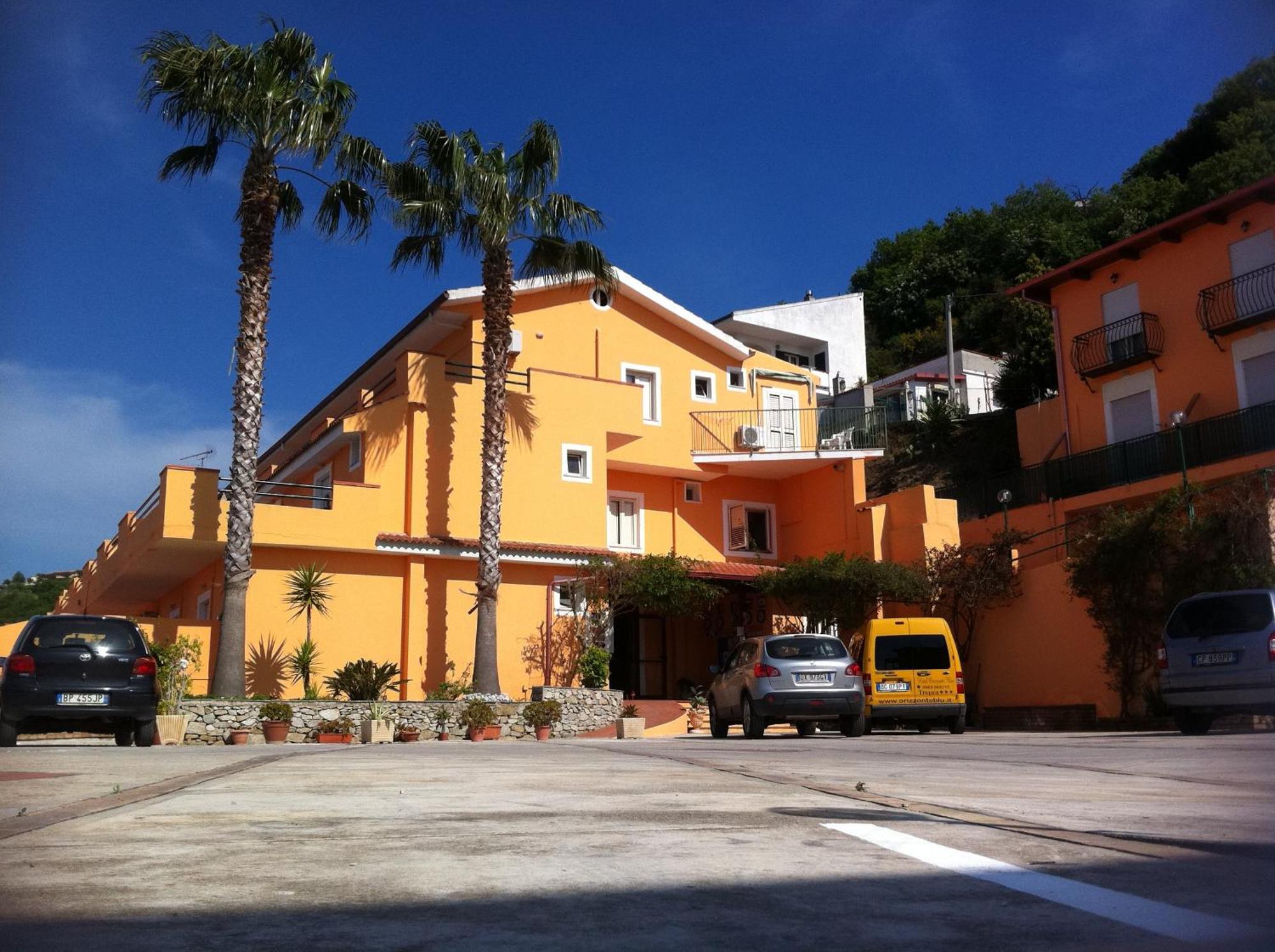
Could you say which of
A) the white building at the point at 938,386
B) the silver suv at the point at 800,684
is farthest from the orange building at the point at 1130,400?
the white building at the point at 938,386

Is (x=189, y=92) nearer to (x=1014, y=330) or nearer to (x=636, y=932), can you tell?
(x=636, y=932)

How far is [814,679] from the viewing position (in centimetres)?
1772

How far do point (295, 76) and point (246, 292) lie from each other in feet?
14.6

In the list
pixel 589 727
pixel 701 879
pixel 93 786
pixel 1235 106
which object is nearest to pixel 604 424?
pixel 589 727

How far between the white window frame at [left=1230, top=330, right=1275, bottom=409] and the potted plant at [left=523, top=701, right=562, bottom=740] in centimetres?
1620

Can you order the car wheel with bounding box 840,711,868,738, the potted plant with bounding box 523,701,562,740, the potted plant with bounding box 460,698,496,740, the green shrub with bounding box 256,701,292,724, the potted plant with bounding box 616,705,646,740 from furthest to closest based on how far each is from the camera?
the potted plant with bounding box 523,701,562,740, the potted plant with bounding box 616,705,646,740, the potted plant with bounding box 460,698,496,740, the green shrub with bounding box 256,701,292,724, the car wheel with bounding box 840,711,868,738

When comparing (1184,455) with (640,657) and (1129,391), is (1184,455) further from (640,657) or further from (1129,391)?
(640,657)

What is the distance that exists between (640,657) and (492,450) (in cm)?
890

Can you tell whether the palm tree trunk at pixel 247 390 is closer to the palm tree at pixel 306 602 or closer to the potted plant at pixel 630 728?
the palm tree at pixel 306 602

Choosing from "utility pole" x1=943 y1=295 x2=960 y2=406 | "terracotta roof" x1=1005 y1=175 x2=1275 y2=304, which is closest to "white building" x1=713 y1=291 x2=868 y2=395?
"utility pole" x1=943 y1=295 x2=960 y2=406

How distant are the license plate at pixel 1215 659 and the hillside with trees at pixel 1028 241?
84.4ft

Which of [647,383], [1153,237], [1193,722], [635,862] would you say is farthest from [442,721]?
[635,862]

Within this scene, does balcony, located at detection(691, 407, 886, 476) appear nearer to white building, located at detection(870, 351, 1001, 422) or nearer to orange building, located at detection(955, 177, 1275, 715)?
orange building, located at detection(955, 177, 1275, 715)

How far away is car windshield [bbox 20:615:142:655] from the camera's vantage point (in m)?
15.2
